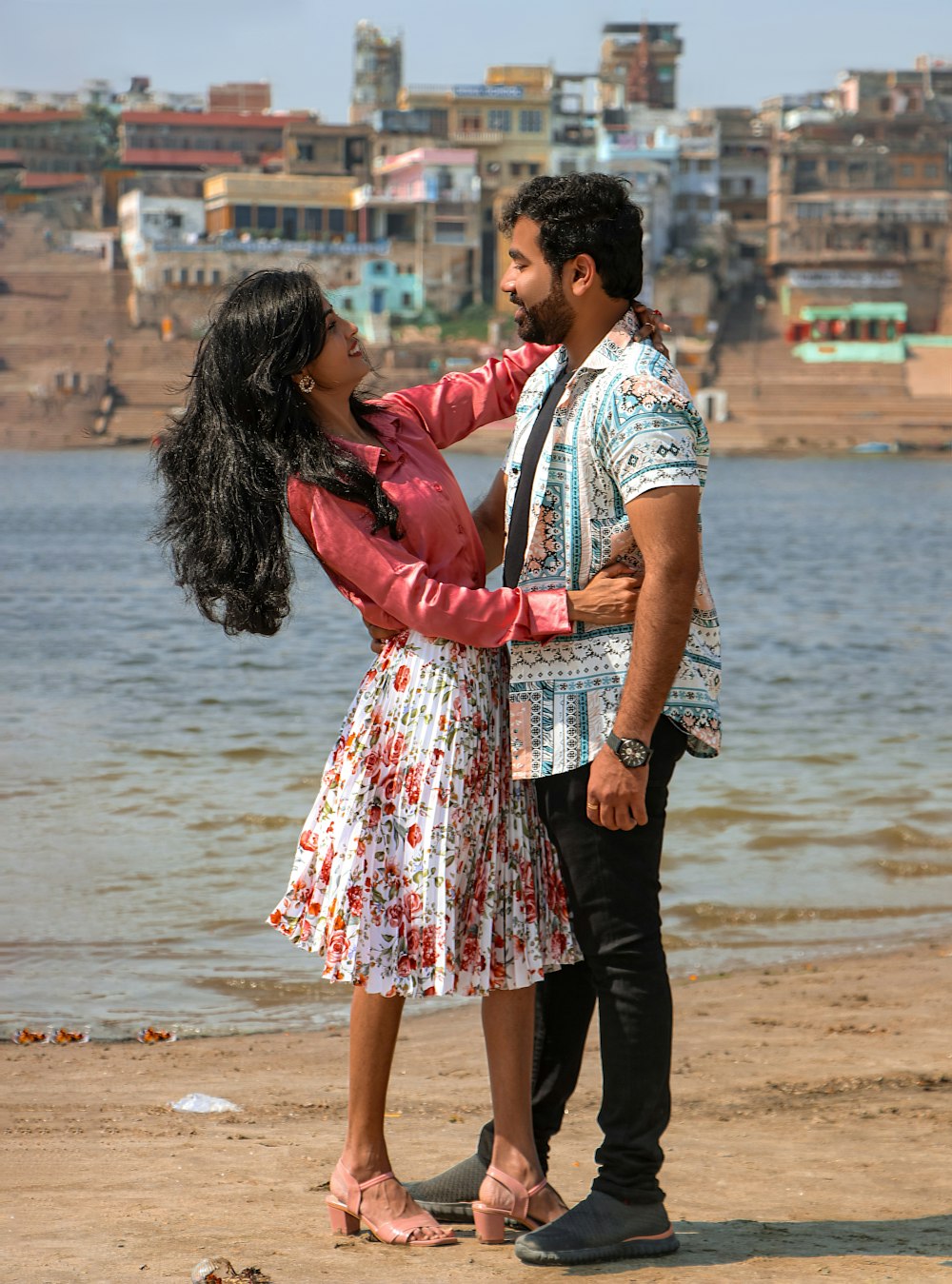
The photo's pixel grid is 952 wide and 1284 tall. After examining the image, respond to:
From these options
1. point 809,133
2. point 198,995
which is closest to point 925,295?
point 809,133

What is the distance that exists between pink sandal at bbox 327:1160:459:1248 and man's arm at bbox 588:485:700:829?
2.41ft

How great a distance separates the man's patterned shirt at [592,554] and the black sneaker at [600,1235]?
2.14 ft

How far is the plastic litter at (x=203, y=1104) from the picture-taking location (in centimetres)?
346

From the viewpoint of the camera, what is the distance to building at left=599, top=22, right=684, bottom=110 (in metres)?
82.2

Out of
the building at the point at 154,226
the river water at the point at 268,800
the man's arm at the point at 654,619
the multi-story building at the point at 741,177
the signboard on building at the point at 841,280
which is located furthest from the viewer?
the multi-story building at the point at 741,177

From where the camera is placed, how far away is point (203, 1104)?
11.4 feet

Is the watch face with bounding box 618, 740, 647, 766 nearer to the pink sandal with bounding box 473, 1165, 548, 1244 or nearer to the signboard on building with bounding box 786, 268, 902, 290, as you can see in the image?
the pink sandal with bounding box 473, 1165, 548, 1244

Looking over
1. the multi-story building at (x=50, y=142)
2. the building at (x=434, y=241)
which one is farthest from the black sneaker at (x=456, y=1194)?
the multi-story building at (x=50, y=142)

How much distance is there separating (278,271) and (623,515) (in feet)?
2.12

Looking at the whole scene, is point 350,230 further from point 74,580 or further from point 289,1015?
point 289,1015

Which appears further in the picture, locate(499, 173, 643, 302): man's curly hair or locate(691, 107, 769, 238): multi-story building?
locate(691, 107, 769, 238): multi-story building

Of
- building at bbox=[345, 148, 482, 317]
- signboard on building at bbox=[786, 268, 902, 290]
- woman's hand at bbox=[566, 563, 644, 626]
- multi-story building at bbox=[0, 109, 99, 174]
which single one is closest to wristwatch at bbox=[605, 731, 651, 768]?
woman's hand at bbox=[566, 563, 644, 626]

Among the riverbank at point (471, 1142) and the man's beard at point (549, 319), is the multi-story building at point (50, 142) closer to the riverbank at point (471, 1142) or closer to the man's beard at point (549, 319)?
the riverbank at point (471, 1142)

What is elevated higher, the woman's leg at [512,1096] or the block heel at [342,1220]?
the woman's leg at [512,1096]
